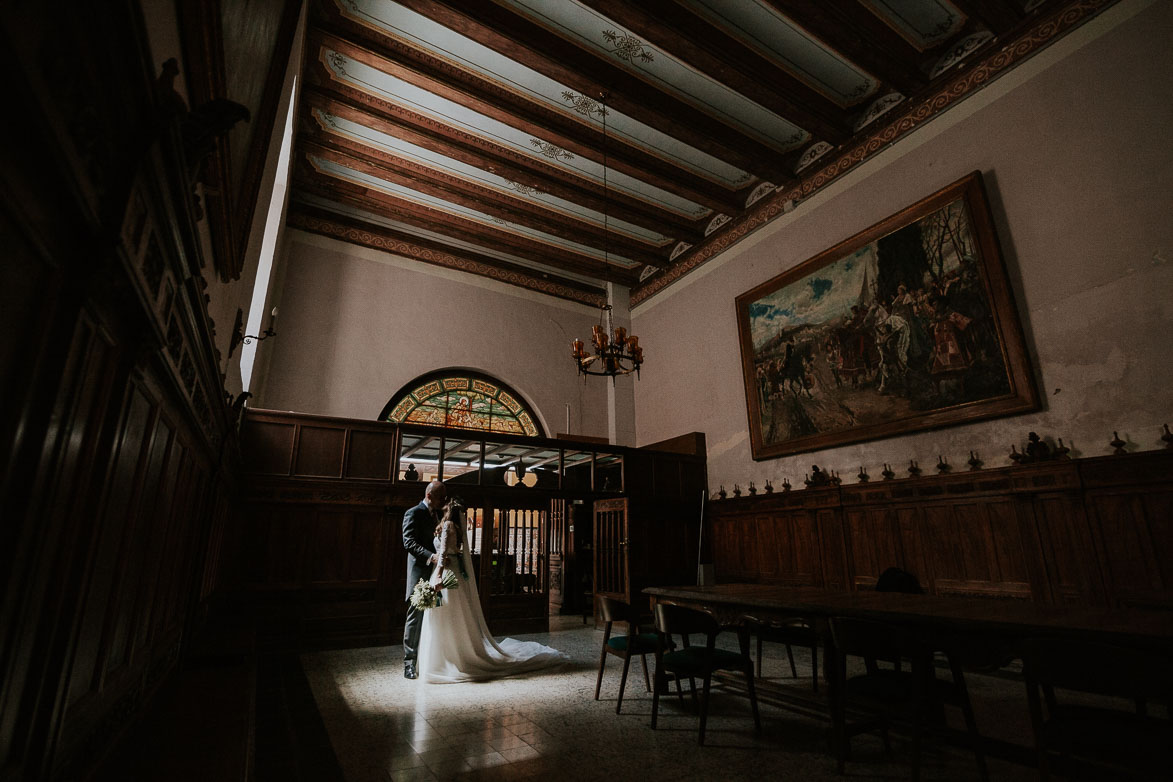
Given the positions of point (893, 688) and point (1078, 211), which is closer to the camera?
point (893, 688)

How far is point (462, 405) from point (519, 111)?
5192 mm

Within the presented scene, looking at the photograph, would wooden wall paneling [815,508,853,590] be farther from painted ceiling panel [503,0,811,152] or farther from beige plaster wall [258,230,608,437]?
painted ceiling panel [503,0,811,152]

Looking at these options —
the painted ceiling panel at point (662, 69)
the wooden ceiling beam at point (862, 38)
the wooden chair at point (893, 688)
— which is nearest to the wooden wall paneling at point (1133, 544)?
the wooden chair at point (893, 688)

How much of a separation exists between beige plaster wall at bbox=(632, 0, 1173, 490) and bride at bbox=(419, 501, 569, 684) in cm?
519

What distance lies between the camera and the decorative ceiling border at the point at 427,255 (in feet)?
32.7

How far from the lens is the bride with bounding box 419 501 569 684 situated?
16.3 feet

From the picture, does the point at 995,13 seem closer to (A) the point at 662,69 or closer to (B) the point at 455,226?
(A) the point at 662,69

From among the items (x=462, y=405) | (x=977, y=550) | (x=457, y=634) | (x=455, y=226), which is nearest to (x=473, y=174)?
(x=455, y=226)

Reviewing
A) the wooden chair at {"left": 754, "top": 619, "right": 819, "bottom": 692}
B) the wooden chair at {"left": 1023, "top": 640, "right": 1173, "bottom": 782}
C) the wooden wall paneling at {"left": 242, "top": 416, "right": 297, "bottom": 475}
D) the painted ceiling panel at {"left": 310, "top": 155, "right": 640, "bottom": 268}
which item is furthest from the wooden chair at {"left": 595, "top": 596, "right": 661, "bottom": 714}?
the painted ceiling panel at {"left": 310, "top": 155, "right": 640, "bottom": 268}

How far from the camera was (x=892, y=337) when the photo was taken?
7.23 meters

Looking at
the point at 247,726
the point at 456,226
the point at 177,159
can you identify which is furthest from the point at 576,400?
the point at 177,159

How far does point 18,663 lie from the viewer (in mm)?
1129

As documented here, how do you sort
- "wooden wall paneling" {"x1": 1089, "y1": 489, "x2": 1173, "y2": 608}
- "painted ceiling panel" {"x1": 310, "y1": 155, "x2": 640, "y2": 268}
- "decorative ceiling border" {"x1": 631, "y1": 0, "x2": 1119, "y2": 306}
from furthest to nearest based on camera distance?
"painted ceiling panel" {"x1": 310, "y1": 155, "x2": 640, "y2": 268} < "decorative ceiling border" {"x1": 631, "y1": 0, "x2": 1119, "y2": 306} < "wooden wall paneling" {"x1": 1089, "y1": 489, "x2": 1173, "y2": 608}

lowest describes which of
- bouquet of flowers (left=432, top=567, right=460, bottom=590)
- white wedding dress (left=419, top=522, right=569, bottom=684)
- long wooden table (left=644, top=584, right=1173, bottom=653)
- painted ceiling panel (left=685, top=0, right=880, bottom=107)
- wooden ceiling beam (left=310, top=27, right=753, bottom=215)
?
white wedding dress (left=419, top=522, right=569, bottom=684)
